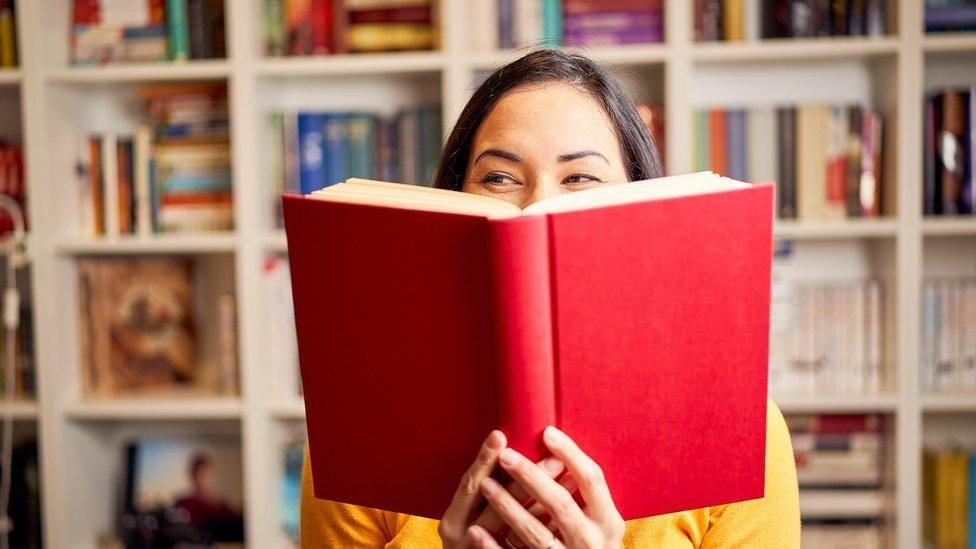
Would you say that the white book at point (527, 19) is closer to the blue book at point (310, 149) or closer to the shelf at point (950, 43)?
the blue book at point (310, 149)

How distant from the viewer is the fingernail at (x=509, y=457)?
0.73 meters

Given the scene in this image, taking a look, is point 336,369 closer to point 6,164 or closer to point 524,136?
point 524,136

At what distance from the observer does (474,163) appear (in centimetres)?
100

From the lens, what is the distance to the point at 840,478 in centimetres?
200

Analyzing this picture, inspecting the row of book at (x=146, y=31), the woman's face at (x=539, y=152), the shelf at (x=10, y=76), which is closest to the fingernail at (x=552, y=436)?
the woman's face at (x=539, y=152)

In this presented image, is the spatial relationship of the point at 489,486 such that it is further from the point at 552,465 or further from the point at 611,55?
the point at 611,55

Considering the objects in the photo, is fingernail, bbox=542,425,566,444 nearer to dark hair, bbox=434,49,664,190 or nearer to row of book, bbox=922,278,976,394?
dark hair, bbox=434,49,664,190

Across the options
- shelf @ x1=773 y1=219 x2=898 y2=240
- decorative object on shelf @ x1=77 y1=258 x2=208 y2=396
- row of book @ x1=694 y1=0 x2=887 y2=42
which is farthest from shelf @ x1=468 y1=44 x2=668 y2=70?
decorative object on shelf @ x1=77 y1=258 x2=208 y2=396

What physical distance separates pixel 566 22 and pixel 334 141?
1.98 ft

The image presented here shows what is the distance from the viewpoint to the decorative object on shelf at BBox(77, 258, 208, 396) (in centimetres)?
212

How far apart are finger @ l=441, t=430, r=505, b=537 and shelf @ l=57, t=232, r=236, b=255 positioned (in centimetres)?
134

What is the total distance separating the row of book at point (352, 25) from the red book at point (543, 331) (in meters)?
1.29

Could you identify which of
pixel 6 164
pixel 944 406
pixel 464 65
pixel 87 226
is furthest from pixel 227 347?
pixel 944 406

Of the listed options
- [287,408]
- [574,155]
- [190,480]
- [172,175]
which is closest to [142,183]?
[172,175]
